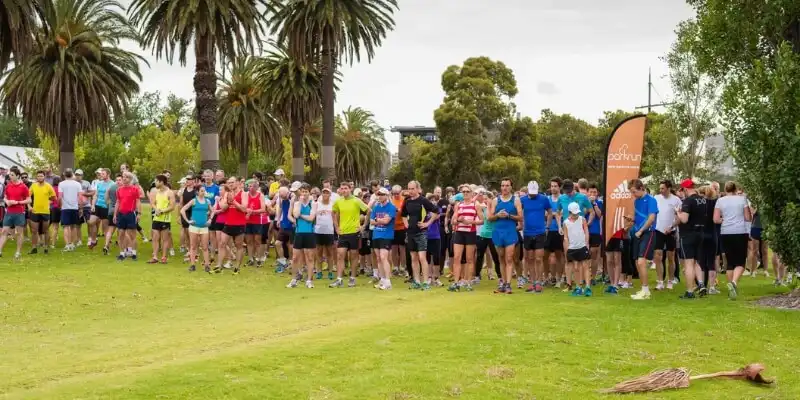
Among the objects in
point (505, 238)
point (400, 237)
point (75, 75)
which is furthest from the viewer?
point (75, 75)

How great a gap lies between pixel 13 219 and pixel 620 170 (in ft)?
45.2

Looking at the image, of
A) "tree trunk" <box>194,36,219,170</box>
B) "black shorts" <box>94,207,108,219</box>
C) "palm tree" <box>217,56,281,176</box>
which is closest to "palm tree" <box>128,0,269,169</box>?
"tree trunk" <box>194,36,219,170</box>

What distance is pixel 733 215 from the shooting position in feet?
54.1

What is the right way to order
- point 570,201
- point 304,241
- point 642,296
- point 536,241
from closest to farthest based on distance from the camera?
point 642,296
point 570,201
point 536,241
point 304,241

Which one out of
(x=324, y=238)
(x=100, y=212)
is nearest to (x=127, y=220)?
(x=100, y=212)

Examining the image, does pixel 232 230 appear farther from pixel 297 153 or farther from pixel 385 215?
pixel 297 153

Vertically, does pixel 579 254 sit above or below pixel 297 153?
below

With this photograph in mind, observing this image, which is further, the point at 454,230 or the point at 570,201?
the point at 454,230

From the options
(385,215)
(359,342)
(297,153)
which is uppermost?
(297,153)

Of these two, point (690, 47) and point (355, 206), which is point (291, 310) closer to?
point (355, 206)

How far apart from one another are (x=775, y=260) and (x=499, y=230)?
258 inches

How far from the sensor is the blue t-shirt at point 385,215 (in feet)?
58.5

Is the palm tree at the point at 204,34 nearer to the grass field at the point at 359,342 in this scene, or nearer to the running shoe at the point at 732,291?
the grass field at the point at 359,342

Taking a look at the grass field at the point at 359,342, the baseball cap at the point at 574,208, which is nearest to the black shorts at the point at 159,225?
the grass field at the point at 359,342
